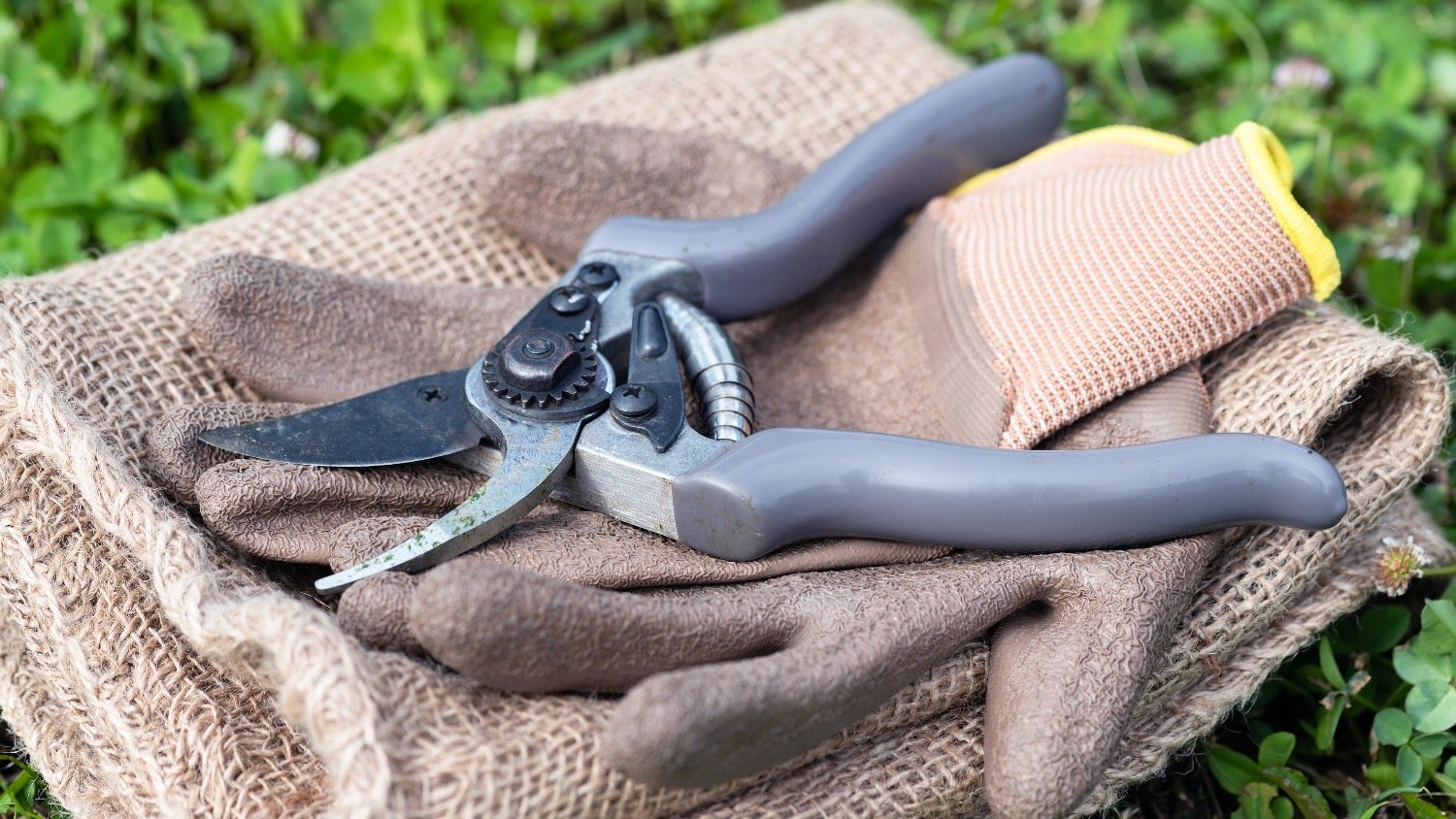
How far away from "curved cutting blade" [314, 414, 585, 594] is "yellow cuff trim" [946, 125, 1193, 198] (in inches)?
30.9

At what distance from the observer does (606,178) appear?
2.00 metres

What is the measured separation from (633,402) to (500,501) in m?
0.19

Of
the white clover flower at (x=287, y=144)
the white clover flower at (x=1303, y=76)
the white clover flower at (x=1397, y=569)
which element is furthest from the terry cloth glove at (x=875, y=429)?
the white clover flower at (x=1303, y=76)

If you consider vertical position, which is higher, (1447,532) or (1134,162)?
(1134,162)

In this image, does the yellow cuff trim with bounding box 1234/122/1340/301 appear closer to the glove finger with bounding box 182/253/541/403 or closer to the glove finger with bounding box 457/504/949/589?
the glove finger with bounding box 457/504/949/589

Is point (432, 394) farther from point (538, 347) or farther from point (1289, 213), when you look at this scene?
point (1289, 213)

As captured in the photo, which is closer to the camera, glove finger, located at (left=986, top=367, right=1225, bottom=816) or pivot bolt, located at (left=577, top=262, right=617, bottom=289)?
glove finger, located at (left=986, top=367, right=1225, bottom=816)

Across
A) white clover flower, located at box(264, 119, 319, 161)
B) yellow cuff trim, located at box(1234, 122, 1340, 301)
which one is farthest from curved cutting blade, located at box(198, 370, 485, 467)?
white clover flower, located at box(264, 119, 319, 161)

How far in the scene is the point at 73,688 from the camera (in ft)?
5.27

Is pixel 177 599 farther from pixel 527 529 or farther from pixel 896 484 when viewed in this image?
pixel 896 484

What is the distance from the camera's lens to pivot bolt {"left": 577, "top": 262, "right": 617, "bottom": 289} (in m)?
1.75

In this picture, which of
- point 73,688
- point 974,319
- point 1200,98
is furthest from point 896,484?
point 1200,98

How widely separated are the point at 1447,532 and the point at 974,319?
891 mm

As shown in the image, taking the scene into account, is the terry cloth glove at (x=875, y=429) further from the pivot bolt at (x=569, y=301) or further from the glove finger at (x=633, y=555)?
the pivot bolt at (x=569, y=301)
